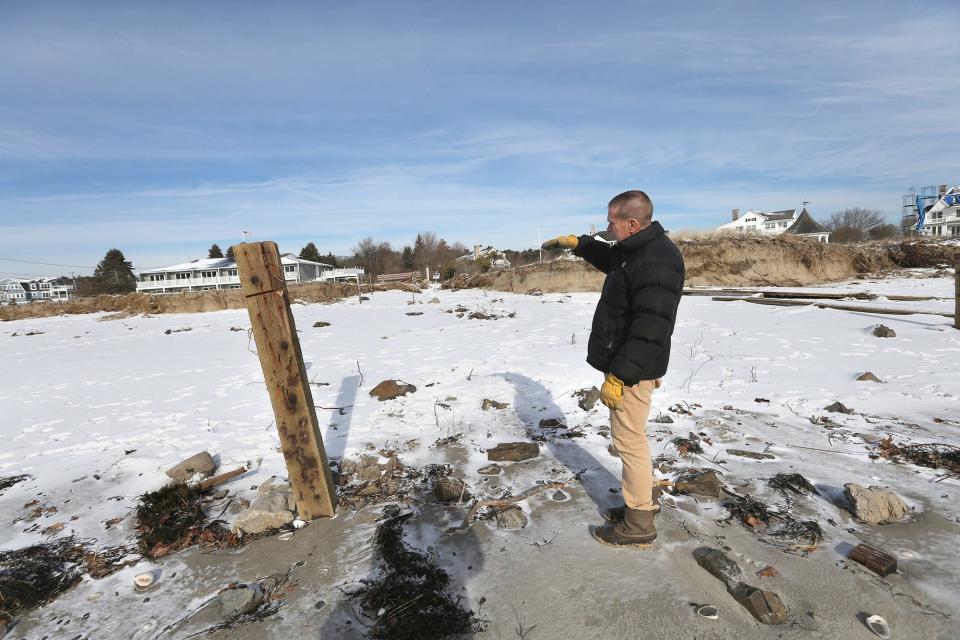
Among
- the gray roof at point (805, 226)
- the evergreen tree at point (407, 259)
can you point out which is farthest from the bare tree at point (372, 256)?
the gray roof at point (805, 226)

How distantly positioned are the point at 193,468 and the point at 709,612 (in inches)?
165

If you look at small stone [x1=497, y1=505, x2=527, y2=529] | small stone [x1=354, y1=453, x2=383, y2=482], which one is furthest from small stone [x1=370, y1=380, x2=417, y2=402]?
small stone [x1=497, y1=505, x2=527, y2=529]

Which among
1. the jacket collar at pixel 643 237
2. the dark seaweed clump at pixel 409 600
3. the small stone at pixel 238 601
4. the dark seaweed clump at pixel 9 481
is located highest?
the jacket collar at pixel 643 237

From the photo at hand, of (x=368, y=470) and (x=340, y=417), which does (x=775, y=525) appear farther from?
(x=340, y=417)

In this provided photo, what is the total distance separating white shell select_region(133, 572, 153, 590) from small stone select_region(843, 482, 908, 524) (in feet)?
14.7

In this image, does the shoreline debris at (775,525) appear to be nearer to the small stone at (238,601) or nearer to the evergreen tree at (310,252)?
the small stone at (238,601)

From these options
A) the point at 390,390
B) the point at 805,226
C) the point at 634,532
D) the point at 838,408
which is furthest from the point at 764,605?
the point at 805,226

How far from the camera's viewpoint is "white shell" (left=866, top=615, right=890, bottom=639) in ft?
6.75

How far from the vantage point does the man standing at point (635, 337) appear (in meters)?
2.59

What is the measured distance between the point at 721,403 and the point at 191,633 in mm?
5362

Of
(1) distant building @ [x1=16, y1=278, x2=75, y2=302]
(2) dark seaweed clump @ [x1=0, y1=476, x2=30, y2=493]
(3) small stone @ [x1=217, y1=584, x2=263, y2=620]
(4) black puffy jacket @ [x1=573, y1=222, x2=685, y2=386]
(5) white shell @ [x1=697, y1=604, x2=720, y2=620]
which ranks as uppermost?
(1) distant building @ [x1=16, y1=278, x2=75, y2=302]

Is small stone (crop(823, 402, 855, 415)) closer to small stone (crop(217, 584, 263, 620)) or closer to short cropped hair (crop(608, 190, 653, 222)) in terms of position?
short cropped hair (crop(608, 190, 653, 222))

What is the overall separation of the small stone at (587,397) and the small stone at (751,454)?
5.16ft

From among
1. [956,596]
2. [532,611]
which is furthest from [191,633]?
[956,596]
